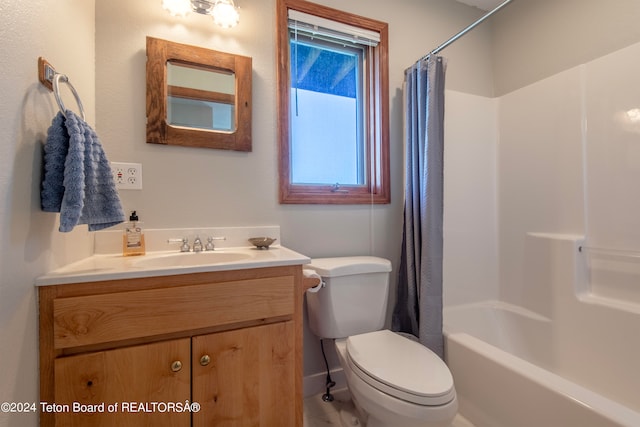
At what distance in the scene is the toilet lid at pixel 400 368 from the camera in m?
0.93

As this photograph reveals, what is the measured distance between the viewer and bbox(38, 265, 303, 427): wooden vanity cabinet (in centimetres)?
77

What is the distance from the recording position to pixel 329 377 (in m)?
1.55

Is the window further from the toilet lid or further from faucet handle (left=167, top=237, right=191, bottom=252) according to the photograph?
the toilet lid

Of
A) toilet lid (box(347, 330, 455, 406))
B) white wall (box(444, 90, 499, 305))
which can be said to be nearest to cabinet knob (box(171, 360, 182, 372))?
toilet lid (box(347, 330, 455, 406))

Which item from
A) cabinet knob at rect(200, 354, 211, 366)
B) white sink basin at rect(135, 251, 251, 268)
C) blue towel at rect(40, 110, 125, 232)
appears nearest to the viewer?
blue towel at rect(40, 110, 125, 232)

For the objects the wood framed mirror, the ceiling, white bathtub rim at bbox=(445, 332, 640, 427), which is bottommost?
white bathtub rim at bbox=(445, 332, 640, 427)

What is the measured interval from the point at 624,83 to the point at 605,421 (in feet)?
5.06

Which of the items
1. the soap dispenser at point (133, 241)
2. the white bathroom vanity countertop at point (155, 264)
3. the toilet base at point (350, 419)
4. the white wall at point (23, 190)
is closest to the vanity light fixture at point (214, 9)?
the white wall at point (23, 190)

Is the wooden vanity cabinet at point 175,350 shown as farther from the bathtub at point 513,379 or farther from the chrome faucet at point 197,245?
the bathtub at point 513,379

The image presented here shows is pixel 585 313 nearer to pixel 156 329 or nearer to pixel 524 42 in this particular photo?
pixel 524 42

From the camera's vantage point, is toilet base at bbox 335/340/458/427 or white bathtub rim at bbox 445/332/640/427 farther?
toilet base at bbox 335/340/458/427

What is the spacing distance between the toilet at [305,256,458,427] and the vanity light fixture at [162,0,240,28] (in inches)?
49.3

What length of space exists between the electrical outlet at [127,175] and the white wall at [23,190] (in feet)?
1.07

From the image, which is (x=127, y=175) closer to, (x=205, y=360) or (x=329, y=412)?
(x=205, y=360)
